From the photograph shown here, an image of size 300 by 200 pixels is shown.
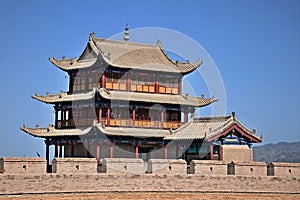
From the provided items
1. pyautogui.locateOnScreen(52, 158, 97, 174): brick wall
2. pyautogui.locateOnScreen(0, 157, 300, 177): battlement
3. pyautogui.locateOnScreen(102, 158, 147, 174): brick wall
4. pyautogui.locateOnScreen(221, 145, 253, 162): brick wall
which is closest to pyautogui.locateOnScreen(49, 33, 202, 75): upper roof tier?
pyautogui.locateOnScreen(221, 145, 253, 162): brick wall

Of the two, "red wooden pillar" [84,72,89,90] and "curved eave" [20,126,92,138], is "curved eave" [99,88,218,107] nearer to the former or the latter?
"red wooden pillar" [84,72,89,90]

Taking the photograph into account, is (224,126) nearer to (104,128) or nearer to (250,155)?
(250,155)

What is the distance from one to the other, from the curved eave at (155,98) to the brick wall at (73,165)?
8327 millimetres

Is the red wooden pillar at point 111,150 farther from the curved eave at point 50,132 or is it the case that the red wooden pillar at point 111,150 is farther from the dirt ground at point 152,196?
the dirt ground at point 152,196

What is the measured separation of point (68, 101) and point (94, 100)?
224 cm

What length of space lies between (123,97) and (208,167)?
8986mm

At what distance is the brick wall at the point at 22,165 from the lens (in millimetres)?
27547

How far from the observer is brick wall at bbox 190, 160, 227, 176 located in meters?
32.0

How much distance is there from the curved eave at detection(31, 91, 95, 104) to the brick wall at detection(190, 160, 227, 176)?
9711 mm

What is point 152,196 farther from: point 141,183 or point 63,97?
point 63,97

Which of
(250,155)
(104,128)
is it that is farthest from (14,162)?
(250,155)

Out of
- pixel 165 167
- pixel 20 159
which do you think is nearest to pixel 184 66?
pixel 165 167

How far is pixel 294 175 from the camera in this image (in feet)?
112

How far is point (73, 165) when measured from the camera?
29.2m
